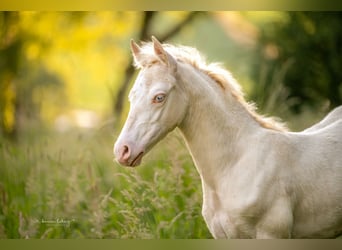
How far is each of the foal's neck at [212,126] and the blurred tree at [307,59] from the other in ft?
6.11

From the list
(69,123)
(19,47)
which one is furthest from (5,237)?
(19,47)

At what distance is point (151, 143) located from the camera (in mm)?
2977

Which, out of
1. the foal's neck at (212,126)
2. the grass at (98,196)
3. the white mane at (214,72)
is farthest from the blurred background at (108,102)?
the white mane at (214,72)

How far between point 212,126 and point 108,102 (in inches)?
244

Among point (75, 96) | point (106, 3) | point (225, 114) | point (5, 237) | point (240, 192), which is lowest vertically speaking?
point (75, 96)

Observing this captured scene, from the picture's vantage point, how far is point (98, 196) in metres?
4.39

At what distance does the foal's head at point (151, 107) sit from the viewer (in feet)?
9.50

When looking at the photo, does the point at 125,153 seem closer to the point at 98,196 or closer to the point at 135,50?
the point at 135,50

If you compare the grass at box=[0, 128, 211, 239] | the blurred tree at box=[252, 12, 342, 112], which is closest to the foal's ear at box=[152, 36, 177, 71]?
the grass at box=[0, 128, 211, 239]

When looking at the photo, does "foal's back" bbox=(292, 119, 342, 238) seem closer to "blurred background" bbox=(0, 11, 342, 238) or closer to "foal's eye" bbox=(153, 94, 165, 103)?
"foal's eye" bbox=(153, 94, 165, 103)

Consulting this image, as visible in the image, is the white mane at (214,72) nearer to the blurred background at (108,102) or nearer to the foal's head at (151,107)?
the foal's head at (151,107)

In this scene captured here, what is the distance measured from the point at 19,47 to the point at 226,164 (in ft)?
16.6

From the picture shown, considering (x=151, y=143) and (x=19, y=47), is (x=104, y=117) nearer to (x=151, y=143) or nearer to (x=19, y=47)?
(x=19, y=47)

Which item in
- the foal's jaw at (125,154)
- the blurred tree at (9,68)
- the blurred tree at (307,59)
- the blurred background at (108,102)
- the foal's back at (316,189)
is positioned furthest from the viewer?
the blurred tree at (9,68)
